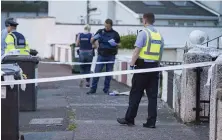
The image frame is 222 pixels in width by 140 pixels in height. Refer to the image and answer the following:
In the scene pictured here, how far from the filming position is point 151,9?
41156mm

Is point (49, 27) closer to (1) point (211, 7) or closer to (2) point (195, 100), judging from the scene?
(1) point (211, 7)

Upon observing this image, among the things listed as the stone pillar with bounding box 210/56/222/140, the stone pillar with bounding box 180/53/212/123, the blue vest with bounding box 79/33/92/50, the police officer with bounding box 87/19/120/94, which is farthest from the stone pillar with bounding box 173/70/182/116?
the blue vest with bounding box 79/33/92/50

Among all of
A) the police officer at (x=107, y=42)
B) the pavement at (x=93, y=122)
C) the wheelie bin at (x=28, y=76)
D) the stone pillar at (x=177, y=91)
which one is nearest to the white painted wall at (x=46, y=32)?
the police officer at (x=107, y=42)

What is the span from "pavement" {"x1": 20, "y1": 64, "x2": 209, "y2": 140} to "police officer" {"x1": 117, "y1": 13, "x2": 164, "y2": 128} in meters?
0.24

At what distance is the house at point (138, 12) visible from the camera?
39531 millimetres

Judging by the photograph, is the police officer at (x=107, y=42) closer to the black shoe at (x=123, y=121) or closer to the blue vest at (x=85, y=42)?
the blue vest at (x=85, y=42)

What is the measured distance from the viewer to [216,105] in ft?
19.6

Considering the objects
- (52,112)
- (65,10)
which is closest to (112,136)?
(52,112)

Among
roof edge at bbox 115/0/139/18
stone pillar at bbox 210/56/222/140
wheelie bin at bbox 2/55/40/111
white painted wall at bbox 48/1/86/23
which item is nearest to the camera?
stone pillar at bbox 210/56/222/140

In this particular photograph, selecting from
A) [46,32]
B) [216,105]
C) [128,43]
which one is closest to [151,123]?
[216,105]

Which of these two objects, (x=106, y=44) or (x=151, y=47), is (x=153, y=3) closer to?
(x=106, y=44)

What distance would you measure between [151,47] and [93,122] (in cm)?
150

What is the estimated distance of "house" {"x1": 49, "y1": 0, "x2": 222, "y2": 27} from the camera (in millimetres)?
39531

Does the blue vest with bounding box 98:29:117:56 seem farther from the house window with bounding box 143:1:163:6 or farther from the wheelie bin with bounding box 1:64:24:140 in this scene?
the house window with bounding box 143:1:163:6
